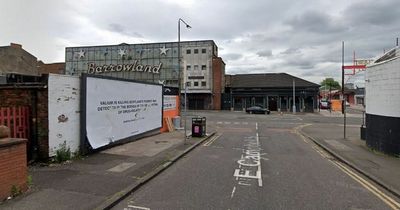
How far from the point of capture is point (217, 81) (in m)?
63.2

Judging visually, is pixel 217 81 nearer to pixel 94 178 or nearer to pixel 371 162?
pixel 371 162

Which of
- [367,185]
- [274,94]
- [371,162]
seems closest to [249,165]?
[367,185]

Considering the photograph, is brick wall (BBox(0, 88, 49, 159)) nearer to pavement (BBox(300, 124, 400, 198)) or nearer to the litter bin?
pavement (BBox(300, 124, 400, 198))

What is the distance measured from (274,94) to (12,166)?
194 ft

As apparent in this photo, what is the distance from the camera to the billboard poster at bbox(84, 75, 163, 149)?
41.1 feet

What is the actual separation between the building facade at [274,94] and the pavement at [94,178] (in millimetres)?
51041

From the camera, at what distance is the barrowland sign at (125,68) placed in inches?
2569

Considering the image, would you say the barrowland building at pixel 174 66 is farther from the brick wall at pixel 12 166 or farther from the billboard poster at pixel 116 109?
the brick wall at pixel 12 166

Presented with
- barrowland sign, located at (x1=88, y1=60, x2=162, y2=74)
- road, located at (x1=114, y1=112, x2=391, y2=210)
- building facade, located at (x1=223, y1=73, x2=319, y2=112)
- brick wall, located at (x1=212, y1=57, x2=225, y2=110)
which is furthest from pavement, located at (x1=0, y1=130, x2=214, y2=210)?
barrowland sign, located at (x1=88, y1=60, x2=162, y2=74)

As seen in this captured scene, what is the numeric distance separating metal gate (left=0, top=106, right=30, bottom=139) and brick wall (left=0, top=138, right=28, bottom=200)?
2684mm

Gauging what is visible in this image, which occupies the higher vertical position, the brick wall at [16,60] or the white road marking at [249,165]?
the brick wall at [16,60]

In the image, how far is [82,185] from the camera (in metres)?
8.00

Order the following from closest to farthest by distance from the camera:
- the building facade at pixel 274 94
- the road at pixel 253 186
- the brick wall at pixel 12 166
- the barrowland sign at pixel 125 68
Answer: the brick wall at pixel 12 166, the road at pixel 253 186, the building facade at pixel 274 94, the barrowland sign at pixel 125 68

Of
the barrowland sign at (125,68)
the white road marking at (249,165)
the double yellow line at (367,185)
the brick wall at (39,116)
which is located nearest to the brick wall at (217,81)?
the barrowland sign at (125,68)
